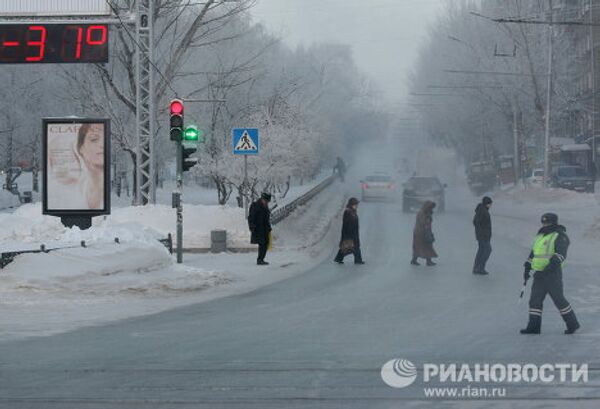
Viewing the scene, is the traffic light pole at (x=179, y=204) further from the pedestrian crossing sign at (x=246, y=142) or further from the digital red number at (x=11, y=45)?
the digital red number at (x=11, y=45)

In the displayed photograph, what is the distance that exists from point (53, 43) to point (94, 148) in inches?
101

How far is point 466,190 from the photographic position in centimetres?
8256

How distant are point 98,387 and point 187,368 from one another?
1250 millimetres

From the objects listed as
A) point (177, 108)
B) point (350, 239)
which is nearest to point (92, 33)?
point (177, 108)

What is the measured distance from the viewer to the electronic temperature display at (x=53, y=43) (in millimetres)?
23438

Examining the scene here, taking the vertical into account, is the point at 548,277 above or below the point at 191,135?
below

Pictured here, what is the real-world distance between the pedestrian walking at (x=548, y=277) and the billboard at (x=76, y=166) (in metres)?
12.1

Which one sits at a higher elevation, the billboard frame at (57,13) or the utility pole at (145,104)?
the billboard frame at (57,13)

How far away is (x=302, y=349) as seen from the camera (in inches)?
470

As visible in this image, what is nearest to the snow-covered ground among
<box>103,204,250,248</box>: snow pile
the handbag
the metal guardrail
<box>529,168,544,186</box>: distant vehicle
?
the handbag

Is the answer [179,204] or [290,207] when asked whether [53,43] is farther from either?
[290,207]

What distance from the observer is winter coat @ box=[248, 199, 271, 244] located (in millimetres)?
23734

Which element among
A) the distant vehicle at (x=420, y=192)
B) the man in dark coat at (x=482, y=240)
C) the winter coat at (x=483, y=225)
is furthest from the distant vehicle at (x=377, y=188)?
the man in dark coat at (x=482, y=240)

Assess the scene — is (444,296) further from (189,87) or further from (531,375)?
(189,87)
